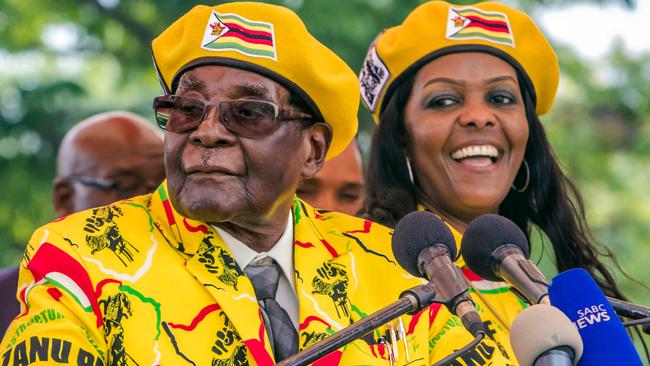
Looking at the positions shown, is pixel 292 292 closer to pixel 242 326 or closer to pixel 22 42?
pixel 242 326

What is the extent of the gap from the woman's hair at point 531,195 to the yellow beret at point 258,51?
34.9 inches

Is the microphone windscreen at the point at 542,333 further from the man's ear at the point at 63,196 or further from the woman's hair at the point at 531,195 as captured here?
the man's ear at the point at 63,196

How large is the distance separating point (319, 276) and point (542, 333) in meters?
1.21

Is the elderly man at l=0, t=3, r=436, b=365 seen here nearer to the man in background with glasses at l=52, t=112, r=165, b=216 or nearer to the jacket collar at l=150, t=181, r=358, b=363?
the jacket collar at l=150, t=181, r=358, b=363

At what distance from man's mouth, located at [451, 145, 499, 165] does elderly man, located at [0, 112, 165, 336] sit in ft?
6.55

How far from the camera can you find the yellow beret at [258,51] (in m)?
3.61

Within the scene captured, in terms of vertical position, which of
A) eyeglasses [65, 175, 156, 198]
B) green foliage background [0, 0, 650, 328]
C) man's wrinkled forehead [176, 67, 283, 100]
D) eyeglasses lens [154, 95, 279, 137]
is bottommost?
eyeglasses lens [154, 95, 279, 137]

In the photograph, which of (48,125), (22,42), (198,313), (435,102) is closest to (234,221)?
(198,313)

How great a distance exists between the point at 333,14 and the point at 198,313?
20.3 feet

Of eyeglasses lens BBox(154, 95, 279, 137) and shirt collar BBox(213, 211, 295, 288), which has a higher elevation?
eyeglasses lens BBox(154, 95, 279, 137)

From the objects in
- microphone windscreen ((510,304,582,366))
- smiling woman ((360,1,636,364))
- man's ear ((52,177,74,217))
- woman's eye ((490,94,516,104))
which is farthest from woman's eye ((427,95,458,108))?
man's ear ((52,177,74,217))

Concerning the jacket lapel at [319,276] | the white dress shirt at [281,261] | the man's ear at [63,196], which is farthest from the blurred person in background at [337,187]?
the white dress shirt at [281,261]

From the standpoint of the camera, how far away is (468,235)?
3.04 metres

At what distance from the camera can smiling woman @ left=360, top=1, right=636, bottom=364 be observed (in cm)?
455
